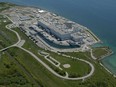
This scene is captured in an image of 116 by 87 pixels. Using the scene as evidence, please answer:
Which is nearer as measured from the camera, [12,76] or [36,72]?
[12,76]

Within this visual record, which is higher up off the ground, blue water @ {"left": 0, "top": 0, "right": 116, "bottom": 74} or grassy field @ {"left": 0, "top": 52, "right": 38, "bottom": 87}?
grassy field @ {"left": 0, "top": 52, "right": 38, "bottom": 87}

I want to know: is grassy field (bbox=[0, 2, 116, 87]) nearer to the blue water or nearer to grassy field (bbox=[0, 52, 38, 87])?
grassy field (bbox=[0, 52, 38, 87])

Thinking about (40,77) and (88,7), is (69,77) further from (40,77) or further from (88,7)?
(88,7)

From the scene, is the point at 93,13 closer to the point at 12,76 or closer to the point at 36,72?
the point at 36,72

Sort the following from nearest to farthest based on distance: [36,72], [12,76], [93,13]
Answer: [12,76] < [36,72] < [93,13]

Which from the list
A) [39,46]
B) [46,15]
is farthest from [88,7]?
[39,46]

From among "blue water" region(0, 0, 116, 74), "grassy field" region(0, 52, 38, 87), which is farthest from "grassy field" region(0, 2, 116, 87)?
"blue water" region(0, 0, 116, 74)

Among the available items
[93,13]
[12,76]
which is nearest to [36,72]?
[12,76]

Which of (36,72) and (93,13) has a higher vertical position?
(36,72)

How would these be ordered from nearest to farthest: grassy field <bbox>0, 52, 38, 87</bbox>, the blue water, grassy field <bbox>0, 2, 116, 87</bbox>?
grassy field <bbox>0, 52, 38, 87</bbox>
grassy field <bbox>0, 2, 116, 87</bbox>
the blue water

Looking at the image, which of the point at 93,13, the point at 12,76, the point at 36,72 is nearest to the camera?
the point at 12,76
